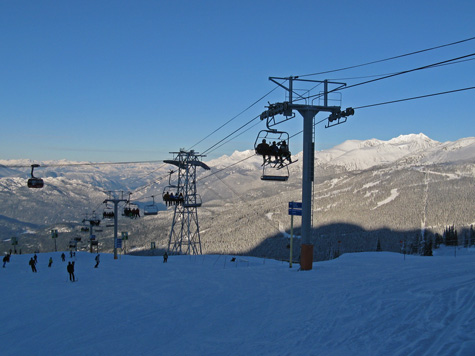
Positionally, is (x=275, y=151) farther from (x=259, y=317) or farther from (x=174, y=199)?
(x=174, y=199)

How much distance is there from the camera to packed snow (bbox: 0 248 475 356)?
33.1 feet

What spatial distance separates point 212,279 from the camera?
24281 mm

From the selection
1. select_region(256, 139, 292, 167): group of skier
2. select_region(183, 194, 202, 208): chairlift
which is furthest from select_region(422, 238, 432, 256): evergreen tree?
select_region(256, 139, 292, 167): group of skier

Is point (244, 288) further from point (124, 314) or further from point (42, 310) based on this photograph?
point (42, 310)

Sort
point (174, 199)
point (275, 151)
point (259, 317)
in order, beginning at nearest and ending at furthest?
point (259, 317) → point (275, 151) → point (174, 199)

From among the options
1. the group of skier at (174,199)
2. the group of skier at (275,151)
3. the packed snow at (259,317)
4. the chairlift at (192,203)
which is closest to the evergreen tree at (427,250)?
the chairlift at (192,203)

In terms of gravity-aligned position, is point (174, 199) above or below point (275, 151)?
below

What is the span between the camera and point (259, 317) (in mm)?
13758

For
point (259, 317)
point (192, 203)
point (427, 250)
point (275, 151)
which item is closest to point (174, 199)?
point (192, 203)

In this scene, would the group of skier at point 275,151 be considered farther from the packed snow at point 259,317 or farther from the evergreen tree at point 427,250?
the evergreen tree at point 427,250

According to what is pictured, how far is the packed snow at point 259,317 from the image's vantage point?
1009cm

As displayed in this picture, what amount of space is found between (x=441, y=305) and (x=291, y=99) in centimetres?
1650

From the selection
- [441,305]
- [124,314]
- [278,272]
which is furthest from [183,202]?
[441,305]

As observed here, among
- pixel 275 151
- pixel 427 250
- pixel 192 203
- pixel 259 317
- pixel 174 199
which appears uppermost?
pixel 275 151
